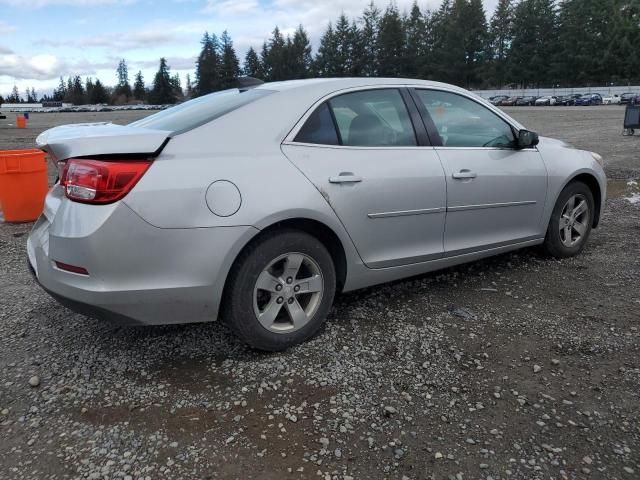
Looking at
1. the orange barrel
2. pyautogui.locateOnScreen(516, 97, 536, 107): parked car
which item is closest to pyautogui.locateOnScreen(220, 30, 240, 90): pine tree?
pyautogui.locateOnScreen(516, 97, 536, 107): parked car

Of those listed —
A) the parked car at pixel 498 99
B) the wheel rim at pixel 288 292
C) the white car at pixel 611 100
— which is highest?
the parked car at pixel 498 99

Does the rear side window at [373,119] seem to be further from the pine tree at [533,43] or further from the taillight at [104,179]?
the pine tree at [533,43]

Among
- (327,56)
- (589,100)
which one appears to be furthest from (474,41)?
(589,100)

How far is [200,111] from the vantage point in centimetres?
345

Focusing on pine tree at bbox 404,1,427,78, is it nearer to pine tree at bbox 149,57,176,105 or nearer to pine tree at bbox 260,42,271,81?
pine tree at bbox 260,42,271,81

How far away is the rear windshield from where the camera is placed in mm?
3182

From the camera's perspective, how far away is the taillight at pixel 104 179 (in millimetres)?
2672

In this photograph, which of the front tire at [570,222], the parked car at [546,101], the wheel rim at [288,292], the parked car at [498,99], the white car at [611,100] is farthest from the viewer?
the parked car at [498,99]

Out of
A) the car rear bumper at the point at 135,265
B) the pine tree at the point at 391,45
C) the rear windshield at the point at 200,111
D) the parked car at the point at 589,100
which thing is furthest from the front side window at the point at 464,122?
the pine tree at the point at 391,45

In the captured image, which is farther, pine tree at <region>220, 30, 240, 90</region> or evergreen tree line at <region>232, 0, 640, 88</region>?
pine tree at <region>220, 30, 240, 90</region>

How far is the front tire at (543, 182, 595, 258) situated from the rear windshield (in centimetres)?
286

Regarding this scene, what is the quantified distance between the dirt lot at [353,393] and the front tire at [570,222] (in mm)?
706

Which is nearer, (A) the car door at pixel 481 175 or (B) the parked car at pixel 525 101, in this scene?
(A) the car door at pixel 481 175

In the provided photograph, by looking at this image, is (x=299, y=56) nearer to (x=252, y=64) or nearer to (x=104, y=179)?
(x=252, y=64)
